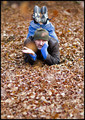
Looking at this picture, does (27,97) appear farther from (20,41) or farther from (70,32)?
(70,32)

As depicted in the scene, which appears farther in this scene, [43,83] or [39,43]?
[39,43]

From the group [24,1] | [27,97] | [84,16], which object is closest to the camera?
[27,97]

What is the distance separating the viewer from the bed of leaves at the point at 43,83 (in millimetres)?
3736

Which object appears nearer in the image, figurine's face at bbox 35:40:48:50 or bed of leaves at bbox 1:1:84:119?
bed of leaves at bbox 1:1:84:119

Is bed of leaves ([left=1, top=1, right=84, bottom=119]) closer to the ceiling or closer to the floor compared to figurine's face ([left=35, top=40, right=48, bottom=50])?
closer to the floor

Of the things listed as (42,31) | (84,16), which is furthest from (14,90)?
(84,16)

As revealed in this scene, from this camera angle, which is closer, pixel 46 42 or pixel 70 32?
pixel 46 42

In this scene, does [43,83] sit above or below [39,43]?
below

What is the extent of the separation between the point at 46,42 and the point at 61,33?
340cm

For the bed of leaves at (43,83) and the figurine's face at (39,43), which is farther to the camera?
the figurine's face at (39,43)

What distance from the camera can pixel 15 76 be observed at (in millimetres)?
4863

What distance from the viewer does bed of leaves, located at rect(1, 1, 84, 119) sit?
374cm

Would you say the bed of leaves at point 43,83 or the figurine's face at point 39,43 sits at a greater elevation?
the figurine's face at point 39,43

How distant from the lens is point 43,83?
4520mm
